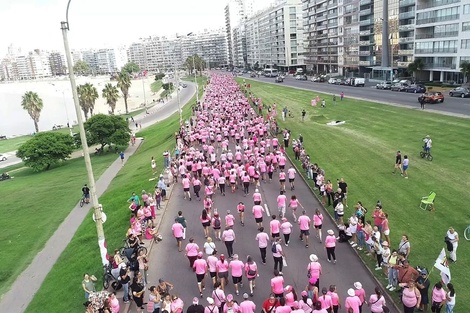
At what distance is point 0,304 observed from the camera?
17.4 metres

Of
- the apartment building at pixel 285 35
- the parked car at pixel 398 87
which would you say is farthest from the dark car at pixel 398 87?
the apartment building at pixel 285 35

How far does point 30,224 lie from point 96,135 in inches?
909

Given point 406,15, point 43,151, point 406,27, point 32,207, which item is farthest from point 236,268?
point 406,15

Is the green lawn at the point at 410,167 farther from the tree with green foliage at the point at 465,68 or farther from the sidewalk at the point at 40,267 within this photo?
the tree with green foliage at the point at 465,68

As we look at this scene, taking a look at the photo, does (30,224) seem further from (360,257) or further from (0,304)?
(360,257)

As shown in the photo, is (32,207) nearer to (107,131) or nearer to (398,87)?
A: (107,131)

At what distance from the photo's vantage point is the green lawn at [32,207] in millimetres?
22438

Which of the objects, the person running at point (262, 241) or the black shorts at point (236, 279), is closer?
the black shorts at point (236, 279)

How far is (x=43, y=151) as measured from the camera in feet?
150

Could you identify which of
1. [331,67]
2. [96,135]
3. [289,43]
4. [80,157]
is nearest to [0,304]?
[96,135]

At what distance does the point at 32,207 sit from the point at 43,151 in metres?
16.3

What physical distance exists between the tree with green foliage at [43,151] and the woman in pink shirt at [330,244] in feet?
132

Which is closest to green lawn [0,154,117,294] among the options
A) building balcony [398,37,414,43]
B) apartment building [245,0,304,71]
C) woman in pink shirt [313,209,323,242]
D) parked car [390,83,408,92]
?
woman in pink shirt [313,209,323,242]

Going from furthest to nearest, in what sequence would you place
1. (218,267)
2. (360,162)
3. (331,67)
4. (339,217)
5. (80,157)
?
(331,67)
(80,157)
(360,162)
(339,217)
(218,267)
